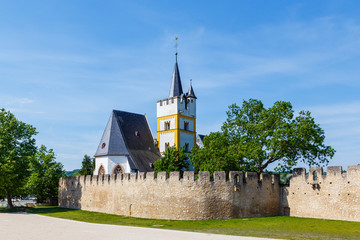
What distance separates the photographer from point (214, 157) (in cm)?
4131

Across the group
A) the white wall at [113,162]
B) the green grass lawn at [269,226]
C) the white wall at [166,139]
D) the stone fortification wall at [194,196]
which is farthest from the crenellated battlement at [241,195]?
the white wall at [166,139]

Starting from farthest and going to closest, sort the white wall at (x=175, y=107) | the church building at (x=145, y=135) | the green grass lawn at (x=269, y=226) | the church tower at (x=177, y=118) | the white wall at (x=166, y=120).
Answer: the white wall at (x=175, y=107)
the white wall at (x=166, y=120)
the church tower at (x=177, y=118)
the church building at (x=145, y=135)
the green grass lawn at (x=269, y=226)

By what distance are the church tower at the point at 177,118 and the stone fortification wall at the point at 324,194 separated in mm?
31936

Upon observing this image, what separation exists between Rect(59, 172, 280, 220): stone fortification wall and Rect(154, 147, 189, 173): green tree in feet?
49.8

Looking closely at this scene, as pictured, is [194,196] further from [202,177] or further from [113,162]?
[113,162]

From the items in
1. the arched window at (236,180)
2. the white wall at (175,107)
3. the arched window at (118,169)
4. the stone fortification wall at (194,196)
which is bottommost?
the stone fortification wall at (194,196)

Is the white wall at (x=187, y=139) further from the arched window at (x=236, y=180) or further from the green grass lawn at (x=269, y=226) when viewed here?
the arched window at (x=236, y=180)

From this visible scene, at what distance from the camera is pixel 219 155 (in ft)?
135

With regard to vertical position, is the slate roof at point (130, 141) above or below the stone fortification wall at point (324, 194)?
above

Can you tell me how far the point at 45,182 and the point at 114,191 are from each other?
16.8m

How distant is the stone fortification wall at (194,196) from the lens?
33.4 m

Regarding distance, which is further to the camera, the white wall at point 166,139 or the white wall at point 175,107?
the white wall at point 175,107

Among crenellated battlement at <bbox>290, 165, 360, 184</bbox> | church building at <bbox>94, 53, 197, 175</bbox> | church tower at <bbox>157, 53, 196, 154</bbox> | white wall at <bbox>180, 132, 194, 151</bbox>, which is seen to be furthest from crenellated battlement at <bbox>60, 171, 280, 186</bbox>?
white wall at <bbox>180, 132, 194, 151</bbox>

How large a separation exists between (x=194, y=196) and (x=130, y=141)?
29287 millimetres
